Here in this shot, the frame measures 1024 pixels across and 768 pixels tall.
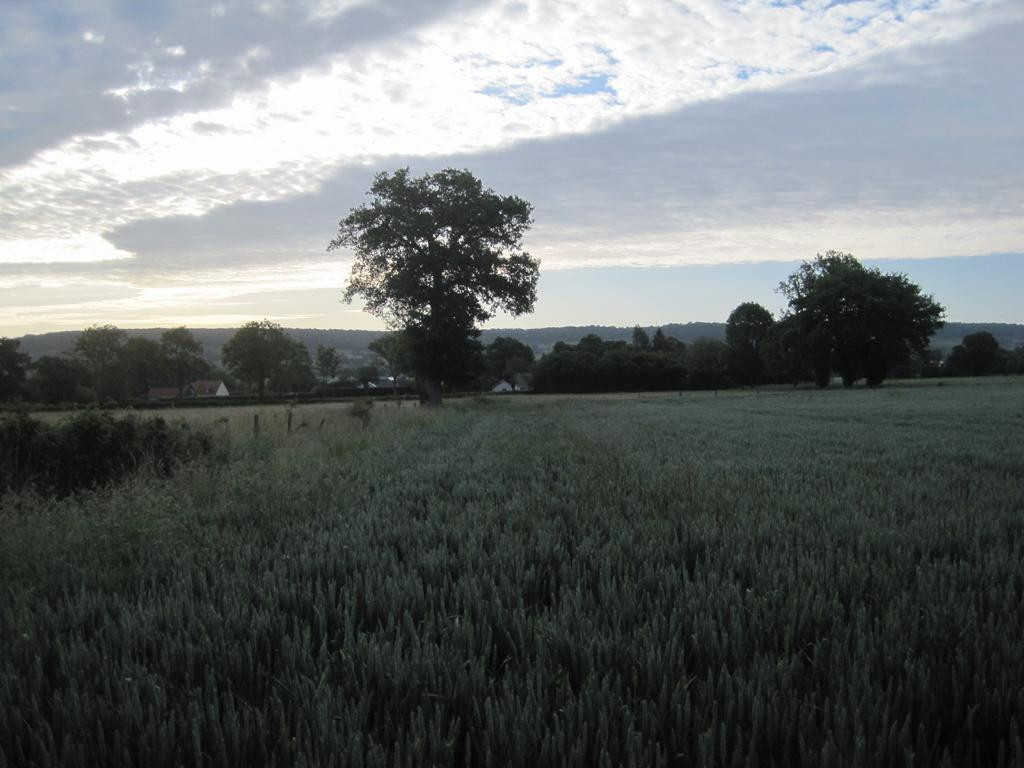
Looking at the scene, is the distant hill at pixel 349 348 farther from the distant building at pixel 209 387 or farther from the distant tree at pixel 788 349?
the distant tree at pixel 788 349

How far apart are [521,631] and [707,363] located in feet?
304

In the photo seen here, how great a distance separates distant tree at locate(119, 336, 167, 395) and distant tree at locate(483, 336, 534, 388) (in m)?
49.5

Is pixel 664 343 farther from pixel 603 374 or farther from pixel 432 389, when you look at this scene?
pixel 432 389

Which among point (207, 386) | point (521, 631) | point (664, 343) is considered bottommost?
point (521, 631)

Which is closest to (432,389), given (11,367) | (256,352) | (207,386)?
(11,367)

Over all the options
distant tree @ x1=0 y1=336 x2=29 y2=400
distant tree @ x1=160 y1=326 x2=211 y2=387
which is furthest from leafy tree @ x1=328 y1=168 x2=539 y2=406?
distant tree @ x1=160 y1=326 x2=211 y2=387

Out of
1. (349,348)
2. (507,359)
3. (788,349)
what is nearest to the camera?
(788,349)

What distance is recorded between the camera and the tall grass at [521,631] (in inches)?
88.8

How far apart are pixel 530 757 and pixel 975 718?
1.58m

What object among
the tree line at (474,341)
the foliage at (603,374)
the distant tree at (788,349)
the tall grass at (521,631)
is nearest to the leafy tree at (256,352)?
the tree line at (474,341)

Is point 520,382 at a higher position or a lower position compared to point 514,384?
higher

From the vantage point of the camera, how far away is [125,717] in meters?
2.43

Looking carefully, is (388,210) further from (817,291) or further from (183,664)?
(817,291)

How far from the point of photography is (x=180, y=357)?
301ft
